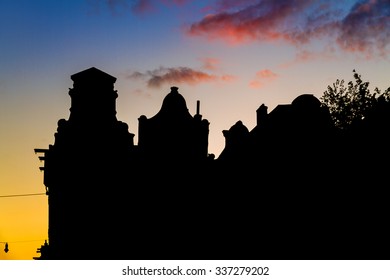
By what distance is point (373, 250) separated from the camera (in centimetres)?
1828

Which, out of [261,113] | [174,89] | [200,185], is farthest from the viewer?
[174,89]

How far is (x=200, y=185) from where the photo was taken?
2672 centimetres

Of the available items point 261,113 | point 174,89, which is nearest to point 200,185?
point 261,113

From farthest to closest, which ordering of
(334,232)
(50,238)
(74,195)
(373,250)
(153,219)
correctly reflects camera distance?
(50,238) < (74,195) < (153,219) < (334,232) < (373,250)

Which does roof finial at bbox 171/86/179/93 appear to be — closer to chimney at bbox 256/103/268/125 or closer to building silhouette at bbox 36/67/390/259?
building silhouette at bbox 36/67/390/259

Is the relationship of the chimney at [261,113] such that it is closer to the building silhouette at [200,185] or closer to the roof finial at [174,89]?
the building silhouette at [200,185]

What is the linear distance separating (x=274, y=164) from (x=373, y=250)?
6093mm

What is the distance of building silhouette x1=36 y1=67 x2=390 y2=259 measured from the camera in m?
20.2

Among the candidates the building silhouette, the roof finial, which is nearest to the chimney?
the building silhouette

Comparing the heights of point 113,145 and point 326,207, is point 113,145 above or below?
above

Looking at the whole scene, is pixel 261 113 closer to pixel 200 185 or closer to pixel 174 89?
pixel 200 185

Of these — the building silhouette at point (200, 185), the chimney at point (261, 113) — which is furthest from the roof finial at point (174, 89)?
the chimney at point (261, 113)
